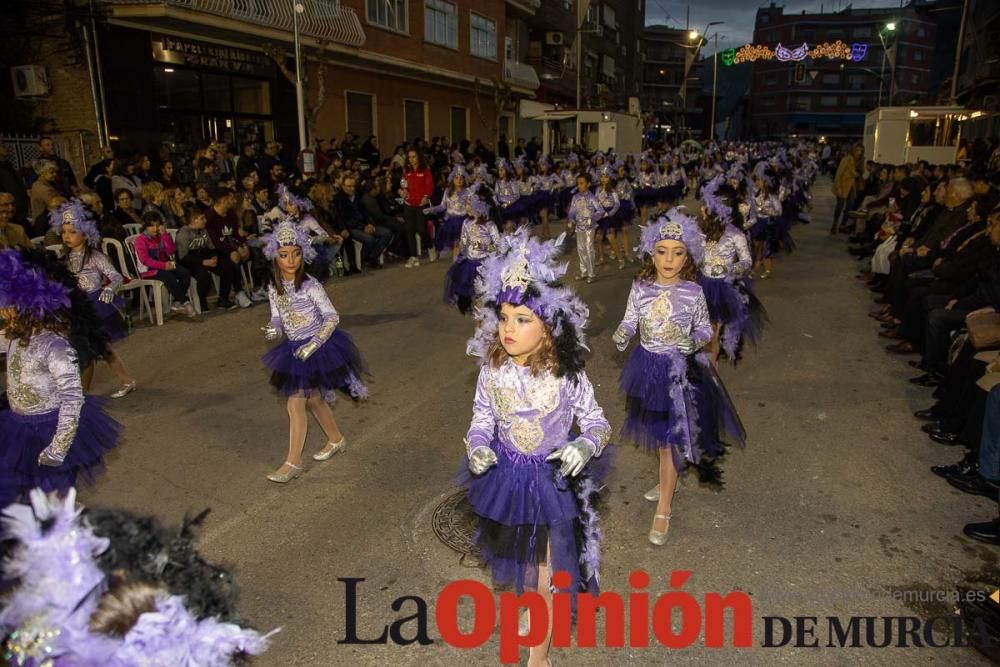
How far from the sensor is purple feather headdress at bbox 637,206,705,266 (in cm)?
509

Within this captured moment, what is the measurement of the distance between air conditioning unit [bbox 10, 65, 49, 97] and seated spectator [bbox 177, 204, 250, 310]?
7711 mm

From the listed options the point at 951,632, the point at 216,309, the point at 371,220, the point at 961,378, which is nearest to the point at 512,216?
the point at 371,220

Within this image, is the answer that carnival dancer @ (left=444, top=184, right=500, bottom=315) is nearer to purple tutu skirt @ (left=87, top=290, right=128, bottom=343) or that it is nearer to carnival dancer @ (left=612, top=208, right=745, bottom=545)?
purple tutu skirt @ (left=87, top=290, right=128, bottom=343)

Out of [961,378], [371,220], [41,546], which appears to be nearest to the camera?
[41,546]

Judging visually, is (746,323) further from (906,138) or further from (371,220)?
(906,138)

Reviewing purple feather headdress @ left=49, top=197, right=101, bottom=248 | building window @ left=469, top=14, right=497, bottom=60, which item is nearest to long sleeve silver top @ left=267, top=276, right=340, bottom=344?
purple feather headdress @ left=49, top=197, right=101, bottom=248

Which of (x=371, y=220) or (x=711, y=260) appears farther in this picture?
(x=371, y=220)

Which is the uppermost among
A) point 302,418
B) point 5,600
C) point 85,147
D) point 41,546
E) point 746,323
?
point 85,147

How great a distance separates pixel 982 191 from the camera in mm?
10312

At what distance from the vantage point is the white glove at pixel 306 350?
5.41 m

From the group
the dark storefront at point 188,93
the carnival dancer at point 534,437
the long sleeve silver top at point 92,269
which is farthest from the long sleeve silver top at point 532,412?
the dark storefront at point 188,93

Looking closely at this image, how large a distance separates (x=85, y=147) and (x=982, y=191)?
713 inches

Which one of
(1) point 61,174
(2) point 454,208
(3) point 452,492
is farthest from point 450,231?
(3) point 452,492

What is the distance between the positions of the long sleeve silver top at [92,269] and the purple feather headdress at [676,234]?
546 centimetres
